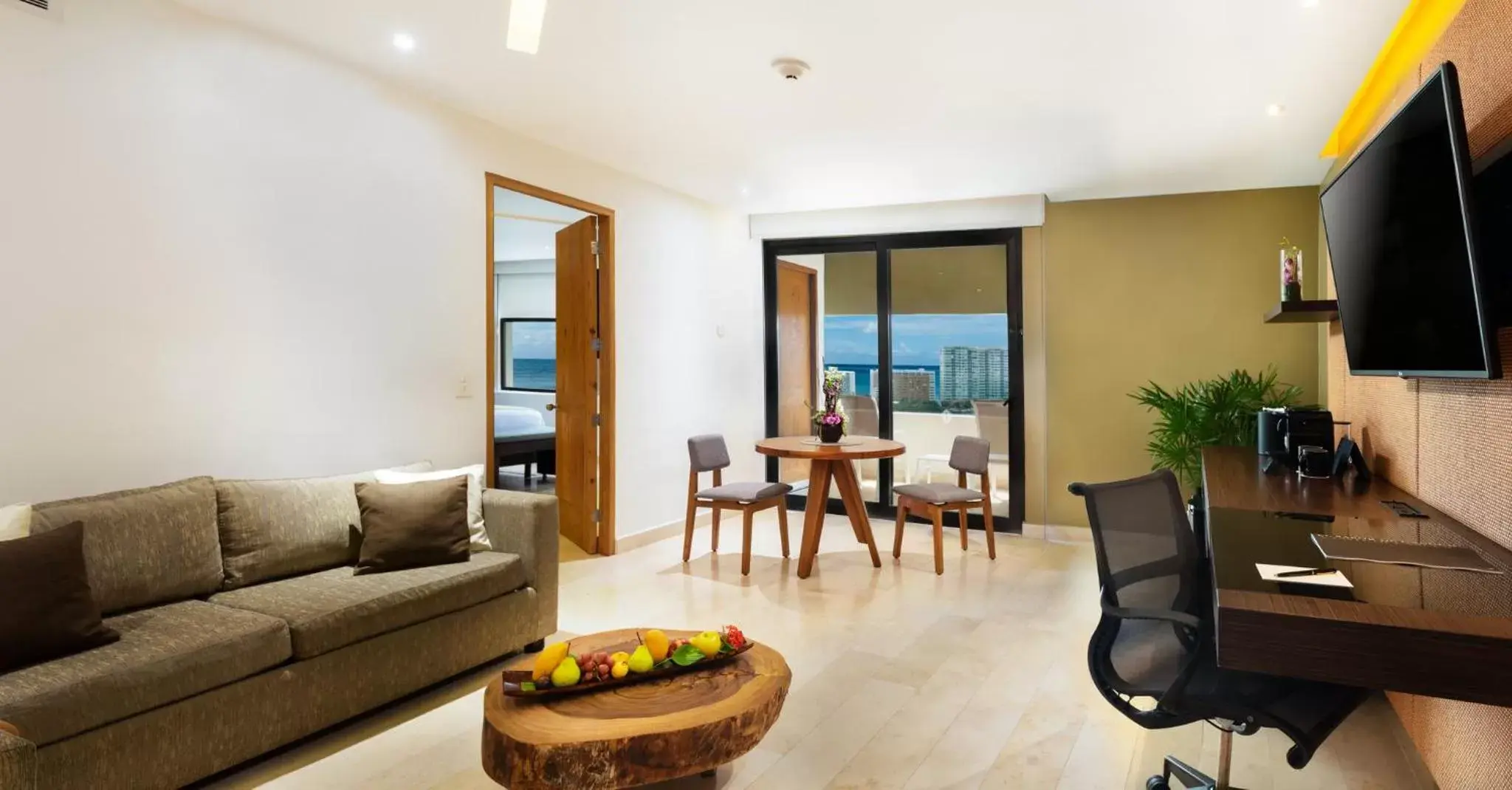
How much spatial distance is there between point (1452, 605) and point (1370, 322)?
1438 mm

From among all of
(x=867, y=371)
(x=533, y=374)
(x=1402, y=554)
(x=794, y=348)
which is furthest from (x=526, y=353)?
(x=1402, y=554)

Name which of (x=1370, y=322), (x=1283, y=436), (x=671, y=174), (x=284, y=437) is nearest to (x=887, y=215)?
(x=671, y=174)

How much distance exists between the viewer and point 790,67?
3455 mm

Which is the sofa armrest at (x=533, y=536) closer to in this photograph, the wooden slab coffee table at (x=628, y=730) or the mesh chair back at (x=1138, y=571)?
the wooden slab coffee table at (x=628, y=730)

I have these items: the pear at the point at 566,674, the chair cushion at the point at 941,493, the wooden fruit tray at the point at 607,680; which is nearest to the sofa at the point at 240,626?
the wooden fruit tray at the point at 607,680

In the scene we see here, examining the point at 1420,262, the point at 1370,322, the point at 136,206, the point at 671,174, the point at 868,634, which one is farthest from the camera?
the point at 671,174

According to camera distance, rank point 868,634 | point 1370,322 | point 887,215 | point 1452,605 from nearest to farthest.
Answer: point 1452,605
point 1370,322
point 868,634
point 887,215

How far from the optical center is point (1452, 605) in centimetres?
143

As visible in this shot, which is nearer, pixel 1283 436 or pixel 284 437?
pixel 284 437

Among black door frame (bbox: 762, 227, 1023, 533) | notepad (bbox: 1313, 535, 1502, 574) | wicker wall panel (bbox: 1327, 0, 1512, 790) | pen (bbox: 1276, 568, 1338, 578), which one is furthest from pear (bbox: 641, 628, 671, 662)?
black door frame (bbox: 762, 227, 1023, 533)

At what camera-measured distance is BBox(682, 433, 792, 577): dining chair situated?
16.2 feet

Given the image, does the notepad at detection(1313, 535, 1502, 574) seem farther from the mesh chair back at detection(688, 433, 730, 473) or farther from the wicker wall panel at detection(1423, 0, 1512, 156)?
the mesh chair back at detection(688, 433, 730, 473)

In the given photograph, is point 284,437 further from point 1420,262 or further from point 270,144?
point 1420,262

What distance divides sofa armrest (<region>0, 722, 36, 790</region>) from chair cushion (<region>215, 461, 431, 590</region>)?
1395 millimetres
